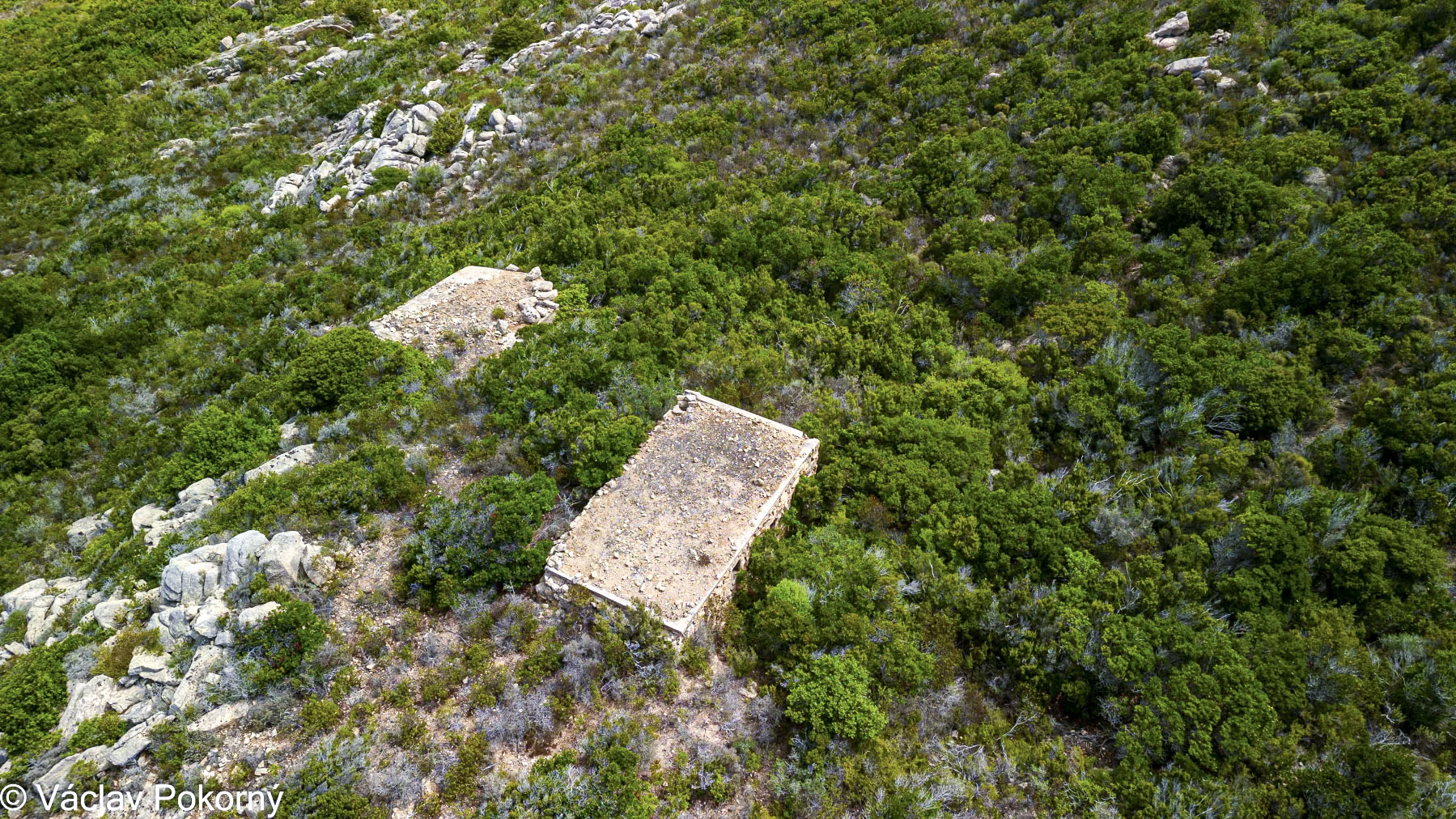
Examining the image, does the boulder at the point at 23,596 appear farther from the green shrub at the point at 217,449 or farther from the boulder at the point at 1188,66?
the boulder at the point at 1188,66

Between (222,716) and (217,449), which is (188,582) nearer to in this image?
(222,716)

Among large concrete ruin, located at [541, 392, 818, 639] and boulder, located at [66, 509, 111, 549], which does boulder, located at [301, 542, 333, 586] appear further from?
boulder, located at [66, 509, 111, 549]

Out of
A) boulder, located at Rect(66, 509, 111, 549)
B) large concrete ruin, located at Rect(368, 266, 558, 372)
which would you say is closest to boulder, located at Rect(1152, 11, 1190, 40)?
large concrete ruin, located at Rect(368, 266, 558, 372)

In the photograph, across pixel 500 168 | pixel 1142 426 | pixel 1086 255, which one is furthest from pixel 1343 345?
pixel 500 168

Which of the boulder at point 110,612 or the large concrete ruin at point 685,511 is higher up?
the boulder at point 110,612

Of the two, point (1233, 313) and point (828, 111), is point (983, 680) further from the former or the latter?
point (828, 111)

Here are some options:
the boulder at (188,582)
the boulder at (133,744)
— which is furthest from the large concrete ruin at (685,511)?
the boulder at (133,744)
